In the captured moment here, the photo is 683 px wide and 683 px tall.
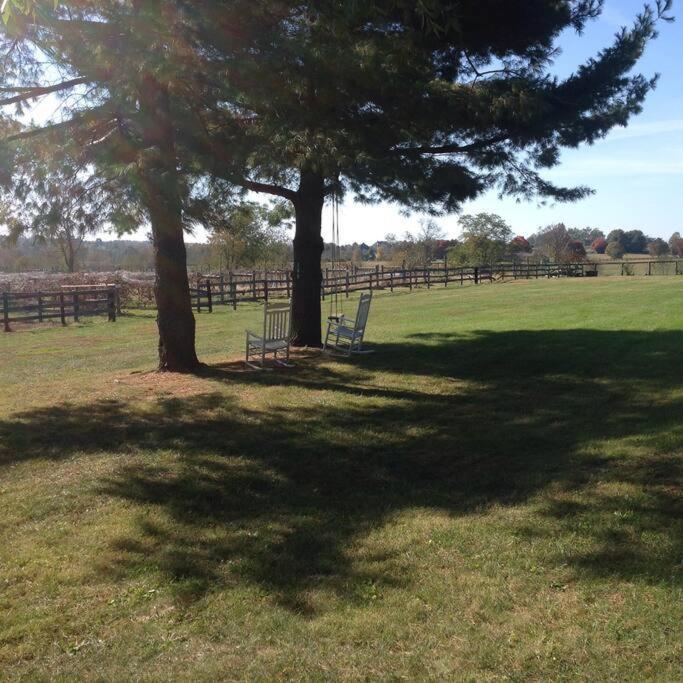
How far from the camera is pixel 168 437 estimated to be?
24.2 ft

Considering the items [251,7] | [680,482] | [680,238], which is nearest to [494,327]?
[251,7]

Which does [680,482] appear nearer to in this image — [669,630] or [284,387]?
[669,630]

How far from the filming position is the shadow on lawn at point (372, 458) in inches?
169

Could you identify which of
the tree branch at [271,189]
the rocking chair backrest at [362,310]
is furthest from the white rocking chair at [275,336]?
the tree branch at [271,189]

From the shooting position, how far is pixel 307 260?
44.0ft

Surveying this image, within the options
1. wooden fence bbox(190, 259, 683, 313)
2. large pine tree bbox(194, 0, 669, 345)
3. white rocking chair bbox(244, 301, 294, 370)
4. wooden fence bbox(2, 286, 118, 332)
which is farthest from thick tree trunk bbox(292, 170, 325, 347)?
wooden fence bbox(190, 259, 683, 313)

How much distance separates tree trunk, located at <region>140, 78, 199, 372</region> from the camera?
8.61 meters

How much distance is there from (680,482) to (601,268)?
4930 centimetres

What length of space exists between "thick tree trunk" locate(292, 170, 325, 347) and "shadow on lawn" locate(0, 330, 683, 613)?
2.91m

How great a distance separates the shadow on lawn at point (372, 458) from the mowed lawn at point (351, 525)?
0.09 ft

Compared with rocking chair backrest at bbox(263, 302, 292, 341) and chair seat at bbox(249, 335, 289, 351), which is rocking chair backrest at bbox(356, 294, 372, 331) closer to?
rocking chair backrest at bbox(263, 302, 292, 341)

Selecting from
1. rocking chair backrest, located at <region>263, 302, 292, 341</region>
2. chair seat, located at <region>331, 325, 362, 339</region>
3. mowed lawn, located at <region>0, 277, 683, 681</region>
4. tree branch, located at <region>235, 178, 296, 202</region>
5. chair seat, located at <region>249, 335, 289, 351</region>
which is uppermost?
tree branch, located at <region>235, 178, 296, 202</region>

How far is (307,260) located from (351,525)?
898 cm

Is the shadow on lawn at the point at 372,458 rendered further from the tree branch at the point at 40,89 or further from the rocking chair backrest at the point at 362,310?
the tree branch at the point at 40,89
